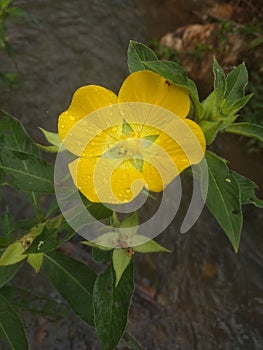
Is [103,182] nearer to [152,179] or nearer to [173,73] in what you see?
[152,179]

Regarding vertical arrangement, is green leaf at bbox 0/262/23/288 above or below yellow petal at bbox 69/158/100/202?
below

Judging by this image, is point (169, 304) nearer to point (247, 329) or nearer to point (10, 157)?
point (247, 329)

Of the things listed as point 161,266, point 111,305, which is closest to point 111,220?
point 111,305

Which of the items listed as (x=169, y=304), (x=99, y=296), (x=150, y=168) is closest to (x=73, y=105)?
(x=150, y=168)

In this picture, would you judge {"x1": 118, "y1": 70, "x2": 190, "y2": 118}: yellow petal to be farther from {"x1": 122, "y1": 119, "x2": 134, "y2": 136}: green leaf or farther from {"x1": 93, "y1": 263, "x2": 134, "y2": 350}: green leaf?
{"x1": 93, "y1": 263, "x2": 134, "y2": 350}: green leaf

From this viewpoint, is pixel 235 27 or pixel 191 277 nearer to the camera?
pixel 191 277

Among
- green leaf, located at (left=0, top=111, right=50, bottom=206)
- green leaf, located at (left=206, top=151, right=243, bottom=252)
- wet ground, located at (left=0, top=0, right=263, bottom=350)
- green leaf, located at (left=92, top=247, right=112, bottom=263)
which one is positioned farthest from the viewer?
wet ground, located at (left=0, top=0, right=263, bottom=350)

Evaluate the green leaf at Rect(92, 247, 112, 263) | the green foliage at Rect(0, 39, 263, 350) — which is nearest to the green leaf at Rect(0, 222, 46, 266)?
the green foliage at Rect(0, 39, 263, 350)
